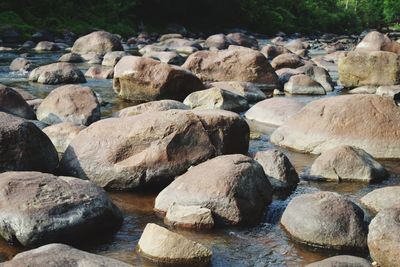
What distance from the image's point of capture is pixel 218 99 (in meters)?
12.6

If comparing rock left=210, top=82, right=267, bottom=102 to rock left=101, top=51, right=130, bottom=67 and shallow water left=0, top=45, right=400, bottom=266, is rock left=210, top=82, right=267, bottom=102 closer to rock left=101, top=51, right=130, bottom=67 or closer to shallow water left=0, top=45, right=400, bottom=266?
shallow water left=0, top=45, right=400, bottom=266

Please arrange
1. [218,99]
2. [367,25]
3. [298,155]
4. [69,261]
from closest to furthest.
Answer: [69,261] → [298,155] → [218,99] → [367,25]

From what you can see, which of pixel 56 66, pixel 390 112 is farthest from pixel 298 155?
pixel 56 66

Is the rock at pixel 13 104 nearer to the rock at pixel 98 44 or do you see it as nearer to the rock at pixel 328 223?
the rock at pixel 328 223

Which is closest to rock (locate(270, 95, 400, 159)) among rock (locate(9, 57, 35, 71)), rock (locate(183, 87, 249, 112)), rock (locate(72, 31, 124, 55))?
rock (locate(183, 87, 249, 112))

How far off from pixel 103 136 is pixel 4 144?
1.34 meters

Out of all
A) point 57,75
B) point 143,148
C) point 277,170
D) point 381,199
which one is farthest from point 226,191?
point 57,75

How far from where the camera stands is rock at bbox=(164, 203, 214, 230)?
6480 millimetres

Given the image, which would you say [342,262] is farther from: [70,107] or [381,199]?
[70,107]

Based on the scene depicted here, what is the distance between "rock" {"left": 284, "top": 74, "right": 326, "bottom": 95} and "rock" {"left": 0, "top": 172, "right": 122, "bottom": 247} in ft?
32.2

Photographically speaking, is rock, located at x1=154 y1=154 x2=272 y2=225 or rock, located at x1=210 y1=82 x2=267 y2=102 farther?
rock, located at x1=210 y1=82 x2=267 y2=102

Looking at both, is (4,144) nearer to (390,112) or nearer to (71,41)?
(390,112)

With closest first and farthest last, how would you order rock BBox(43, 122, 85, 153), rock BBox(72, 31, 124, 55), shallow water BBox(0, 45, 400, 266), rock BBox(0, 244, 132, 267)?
→ rock BBox(0, 244, 132, 267) < shallow water BBox(0, 45, 400, 266) < rock BBox(43, 122, 85, 153) < rock BBox(72, 31, 124, 55)

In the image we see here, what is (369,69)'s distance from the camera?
16.8 meters
